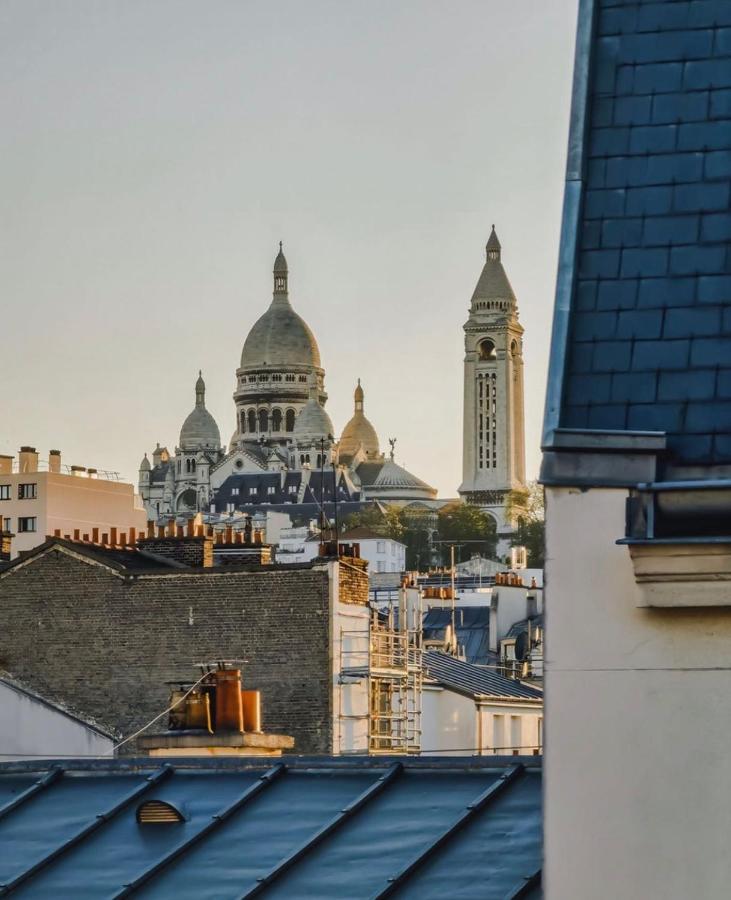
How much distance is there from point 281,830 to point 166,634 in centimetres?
3093

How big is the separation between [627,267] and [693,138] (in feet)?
1.41

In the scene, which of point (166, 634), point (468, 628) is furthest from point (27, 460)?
point (166, 634)

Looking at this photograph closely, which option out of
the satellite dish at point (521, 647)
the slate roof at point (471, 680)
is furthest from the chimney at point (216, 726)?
the satellite dish at point (521, 647)

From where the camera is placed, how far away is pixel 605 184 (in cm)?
611

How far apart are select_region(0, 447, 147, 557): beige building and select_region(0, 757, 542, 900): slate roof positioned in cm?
12918

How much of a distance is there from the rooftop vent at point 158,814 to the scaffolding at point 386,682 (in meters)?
29.5

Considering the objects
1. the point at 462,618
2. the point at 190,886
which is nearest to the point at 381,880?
the point at 190,886

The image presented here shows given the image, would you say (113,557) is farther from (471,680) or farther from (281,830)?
(281,830)

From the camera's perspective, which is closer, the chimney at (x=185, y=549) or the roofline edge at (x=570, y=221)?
the roofline edge at (x=570, y=221)

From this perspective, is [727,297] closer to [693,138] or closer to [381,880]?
[693,138]

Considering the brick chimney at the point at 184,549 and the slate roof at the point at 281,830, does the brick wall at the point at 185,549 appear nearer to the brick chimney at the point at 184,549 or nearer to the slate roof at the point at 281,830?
the brick chimney at the point at 184,549

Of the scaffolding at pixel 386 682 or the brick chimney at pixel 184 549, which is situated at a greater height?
the brick chimney at pixel 184 549

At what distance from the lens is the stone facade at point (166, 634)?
38906 mm

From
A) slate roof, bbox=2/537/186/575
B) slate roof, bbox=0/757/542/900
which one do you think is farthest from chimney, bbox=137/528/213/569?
slate roof, bbox=0/757/542/900
